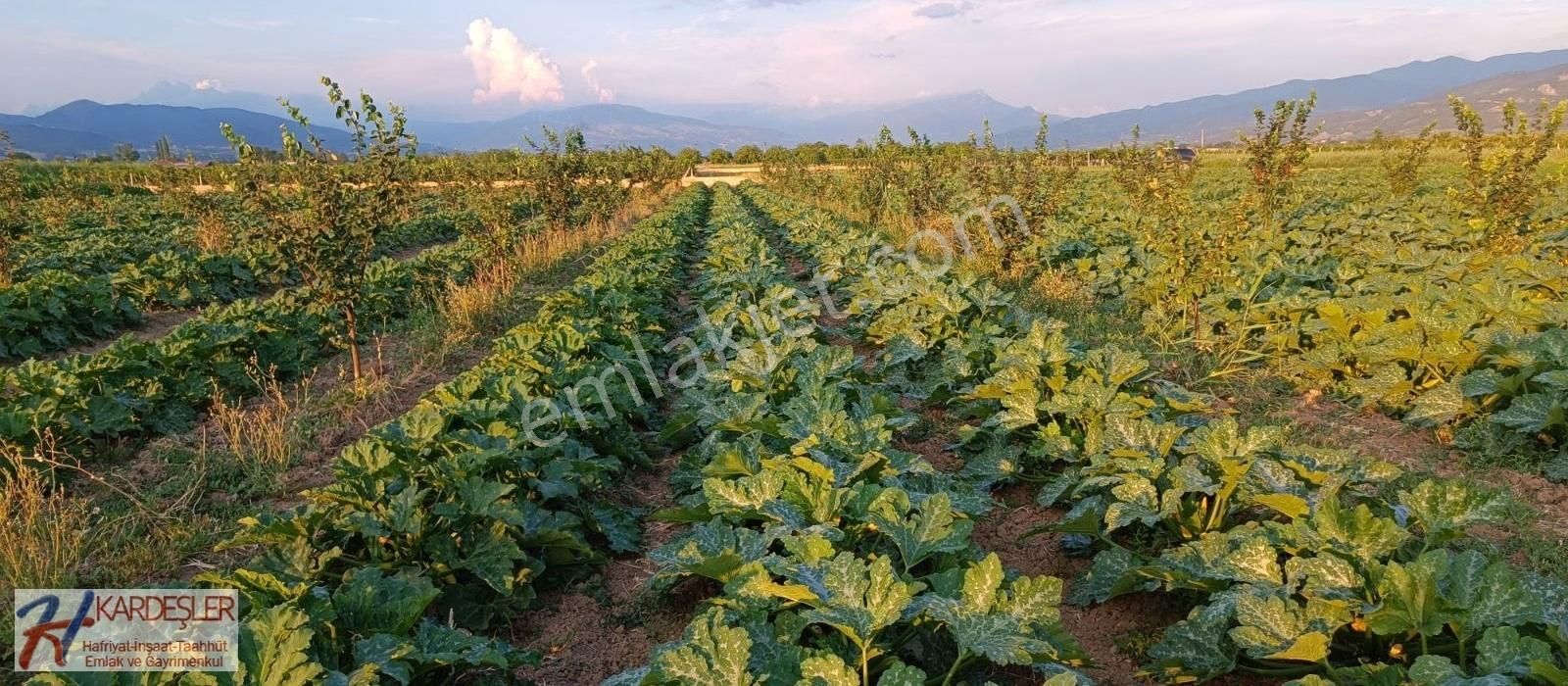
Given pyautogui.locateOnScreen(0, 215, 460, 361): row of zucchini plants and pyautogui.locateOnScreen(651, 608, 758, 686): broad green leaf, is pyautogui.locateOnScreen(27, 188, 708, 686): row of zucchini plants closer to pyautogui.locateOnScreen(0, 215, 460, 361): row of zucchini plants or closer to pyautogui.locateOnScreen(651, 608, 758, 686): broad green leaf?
pyautogui.locateOnScreen(651, 608, 758, 686): broad green leaf

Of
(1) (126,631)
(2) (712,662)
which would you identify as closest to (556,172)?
(1) (126,631)

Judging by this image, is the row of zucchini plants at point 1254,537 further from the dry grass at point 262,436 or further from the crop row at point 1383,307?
the dry grass at point 262,436

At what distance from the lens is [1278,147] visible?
1200 cm

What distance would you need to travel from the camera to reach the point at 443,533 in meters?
3.24

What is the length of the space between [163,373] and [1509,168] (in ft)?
42.5

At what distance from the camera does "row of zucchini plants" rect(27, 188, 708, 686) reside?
95.9 inches

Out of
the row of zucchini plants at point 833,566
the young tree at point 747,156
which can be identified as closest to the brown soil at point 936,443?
the row of zucchini plants at point 833,566

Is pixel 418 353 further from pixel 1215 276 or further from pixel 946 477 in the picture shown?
pixel 1215 276

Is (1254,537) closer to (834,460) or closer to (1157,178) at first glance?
(834,460)

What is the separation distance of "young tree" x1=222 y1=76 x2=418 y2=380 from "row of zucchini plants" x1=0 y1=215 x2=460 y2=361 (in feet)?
1.52

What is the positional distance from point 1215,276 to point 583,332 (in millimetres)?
5698

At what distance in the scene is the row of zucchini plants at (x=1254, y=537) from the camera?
2209mm

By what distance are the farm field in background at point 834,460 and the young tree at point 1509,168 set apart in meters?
0.05

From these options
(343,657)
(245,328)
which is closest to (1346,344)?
(343,657)
